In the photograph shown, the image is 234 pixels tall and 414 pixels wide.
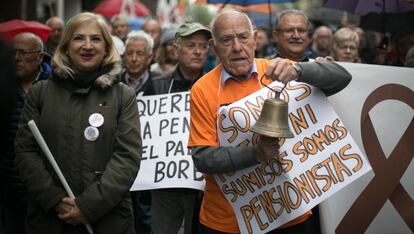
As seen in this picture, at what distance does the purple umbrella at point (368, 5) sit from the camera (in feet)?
22.8

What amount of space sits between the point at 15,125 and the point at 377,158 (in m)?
2.61

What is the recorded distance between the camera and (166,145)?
5152 millimetres

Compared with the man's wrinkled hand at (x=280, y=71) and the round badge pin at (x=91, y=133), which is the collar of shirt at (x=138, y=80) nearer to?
the round badge pin at (x=91, y=133)

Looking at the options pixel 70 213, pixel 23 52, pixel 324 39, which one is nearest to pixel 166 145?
pixel 23 52

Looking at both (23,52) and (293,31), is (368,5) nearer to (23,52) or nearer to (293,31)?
(293,31)

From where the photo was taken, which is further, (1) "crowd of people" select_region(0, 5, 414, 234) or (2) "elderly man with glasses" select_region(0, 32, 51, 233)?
(2) "elderly man with glasses" select_region(0, 32, 51, 233)

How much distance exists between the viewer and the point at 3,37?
2094 mm

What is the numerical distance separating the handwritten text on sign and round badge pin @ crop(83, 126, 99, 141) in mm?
764

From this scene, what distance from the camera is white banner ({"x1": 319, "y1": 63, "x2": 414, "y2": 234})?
13.0 feet

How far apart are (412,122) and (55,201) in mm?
2356

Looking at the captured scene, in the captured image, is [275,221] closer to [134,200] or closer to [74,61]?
[74,61]

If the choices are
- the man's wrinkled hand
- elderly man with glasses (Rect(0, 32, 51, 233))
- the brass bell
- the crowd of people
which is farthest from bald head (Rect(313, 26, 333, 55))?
the brass bell

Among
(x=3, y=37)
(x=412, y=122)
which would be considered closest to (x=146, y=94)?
(x=412, y=122)

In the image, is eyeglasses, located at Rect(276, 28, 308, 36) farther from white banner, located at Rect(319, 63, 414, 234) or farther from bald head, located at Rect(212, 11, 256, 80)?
bald head, located at Rect(212, 11, 256, 80)
